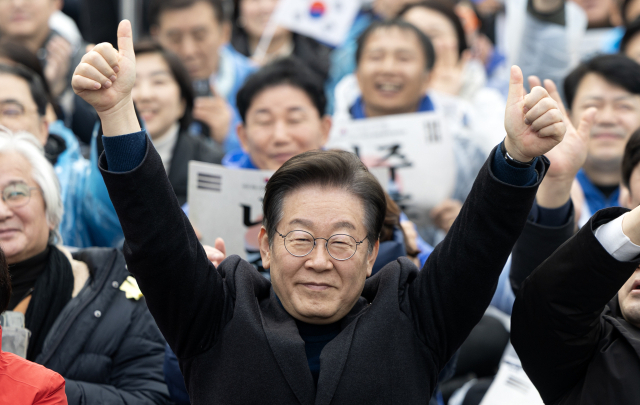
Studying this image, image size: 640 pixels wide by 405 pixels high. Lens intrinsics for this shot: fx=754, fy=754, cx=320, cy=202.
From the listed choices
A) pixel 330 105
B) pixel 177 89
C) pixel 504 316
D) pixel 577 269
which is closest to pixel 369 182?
pixel 577 269

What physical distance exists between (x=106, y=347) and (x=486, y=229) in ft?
4.94

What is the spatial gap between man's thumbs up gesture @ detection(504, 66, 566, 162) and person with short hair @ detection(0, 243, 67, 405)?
1.44m

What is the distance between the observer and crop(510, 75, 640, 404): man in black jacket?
1.98m

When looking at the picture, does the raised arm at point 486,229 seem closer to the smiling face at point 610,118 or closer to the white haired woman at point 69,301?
the white haired woman at point 69,301

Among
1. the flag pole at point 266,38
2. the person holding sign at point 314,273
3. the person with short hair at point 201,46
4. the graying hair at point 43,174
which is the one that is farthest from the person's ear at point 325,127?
the flag pole at point 266,38

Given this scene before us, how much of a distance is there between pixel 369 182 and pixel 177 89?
2.59 m

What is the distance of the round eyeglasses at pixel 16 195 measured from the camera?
2.84m

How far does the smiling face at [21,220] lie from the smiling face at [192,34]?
272cm

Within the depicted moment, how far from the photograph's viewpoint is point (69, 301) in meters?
2.82

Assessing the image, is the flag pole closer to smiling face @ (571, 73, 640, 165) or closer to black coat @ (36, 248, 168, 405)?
smiling face @ (571, 73, 640, 165)

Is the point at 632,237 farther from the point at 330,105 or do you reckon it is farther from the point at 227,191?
the point at 330,105

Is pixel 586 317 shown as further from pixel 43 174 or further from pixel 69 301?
pixel 43 174

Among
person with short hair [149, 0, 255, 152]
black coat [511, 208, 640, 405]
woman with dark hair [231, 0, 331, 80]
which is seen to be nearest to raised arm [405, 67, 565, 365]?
black coat [511, 208, 640, 405]

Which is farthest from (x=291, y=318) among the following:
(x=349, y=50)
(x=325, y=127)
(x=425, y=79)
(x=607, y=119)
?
(x=349, y=50)
